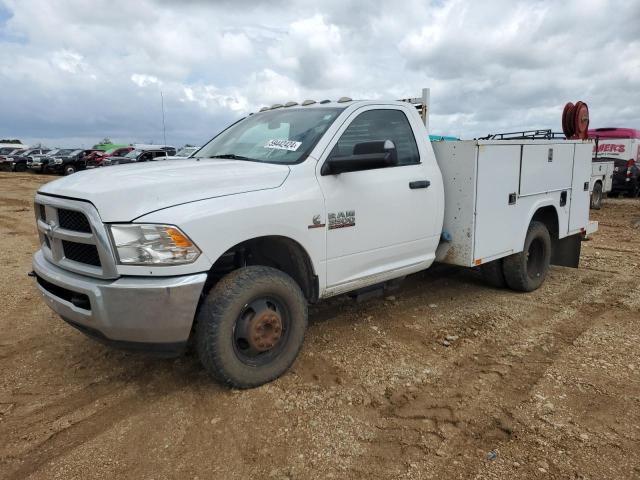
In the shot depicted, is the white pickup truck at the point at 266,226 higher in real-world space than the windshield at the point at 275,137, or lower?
lower

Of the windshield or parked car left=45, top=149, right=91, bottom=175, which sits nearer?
the windshield

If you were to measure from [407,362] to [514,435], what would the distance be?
1067mm

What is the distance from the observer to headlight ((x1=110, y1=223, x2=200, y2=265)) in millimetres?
2795

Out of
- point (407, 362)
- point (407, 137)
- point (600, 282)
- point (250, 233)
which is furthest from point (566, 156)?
point (250, 233)

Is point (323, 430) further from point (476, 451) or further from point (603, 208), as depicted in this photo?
point (603, 208)

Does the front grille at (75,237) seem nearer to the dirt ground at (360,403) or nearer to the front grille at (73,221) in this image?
the front grille at (73,221)

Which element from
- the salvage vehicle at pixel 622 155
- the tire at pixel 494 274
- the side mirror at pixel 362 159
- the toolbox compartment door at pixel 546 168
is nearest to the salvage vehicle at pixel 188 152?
the side mirror at pixel 362 159

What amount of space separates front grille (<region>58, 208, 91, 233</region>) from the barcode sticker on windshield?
1.47 m

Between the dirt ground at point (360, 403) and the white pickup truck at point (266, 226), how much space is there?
0.45m

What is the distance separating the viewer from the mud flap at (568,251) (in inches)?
251

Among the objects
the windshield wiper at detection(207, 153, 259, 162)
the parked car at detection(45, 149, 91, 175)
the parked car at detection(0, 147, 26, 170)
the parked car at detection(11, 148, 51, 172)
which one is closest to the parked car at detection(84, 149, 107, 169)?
the parked car at detection(45, 149, 91, 175)

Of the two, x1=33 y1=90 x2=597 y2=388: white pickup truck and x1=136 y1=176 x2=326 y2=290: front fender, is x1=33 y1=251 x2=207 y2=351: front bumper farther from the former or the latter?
x1=136 y1=176 x2=326 y2=290: front fender

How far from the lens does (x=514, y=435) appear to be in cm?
287

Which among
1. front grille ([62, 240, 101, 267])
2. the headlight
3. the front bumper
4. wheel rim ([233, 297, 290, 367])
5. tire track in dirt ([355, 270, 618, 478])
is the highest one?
the headlight
